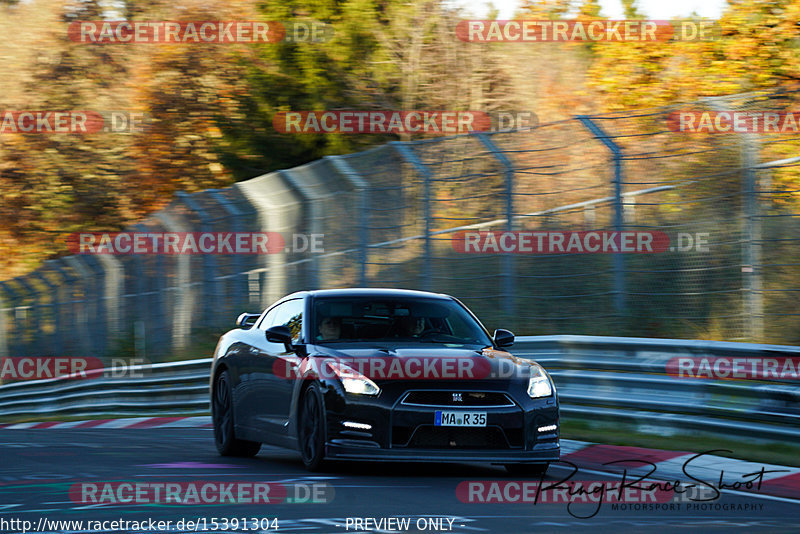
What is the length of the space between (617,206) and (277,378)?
203 inches

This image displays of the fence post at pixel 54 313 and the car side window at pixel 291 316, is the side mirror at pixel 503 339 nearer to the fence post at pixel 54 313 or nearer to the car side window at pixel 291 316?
the car side window at pixel 291 316

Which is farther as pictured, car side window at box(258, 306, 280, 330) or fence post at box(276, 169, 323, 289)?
fence post at box(276, 169, 323, 289)

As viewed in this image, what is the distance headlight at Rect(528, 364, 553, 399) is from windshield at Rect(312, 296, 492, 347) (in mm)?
793

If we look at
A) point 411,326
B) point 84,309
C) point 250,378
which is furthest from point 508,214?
point 84,309

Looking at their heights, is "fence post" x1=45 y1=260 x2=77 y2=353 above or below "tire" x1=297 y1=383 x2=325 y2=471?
below

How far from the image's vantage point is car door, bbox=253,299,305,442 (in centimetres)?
1023

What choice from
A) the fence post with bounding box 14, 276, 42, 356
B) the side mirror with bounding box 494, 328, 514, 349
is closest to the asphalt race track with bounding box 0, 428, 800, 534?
the side mirror with bounding box 494, 328, 514, 349

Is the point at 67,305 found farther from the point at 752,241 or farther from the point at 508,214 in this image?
the point at 752,241

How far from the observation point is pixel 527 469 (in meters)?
9.79

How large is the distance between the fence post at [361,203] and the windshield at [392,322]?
675 cm

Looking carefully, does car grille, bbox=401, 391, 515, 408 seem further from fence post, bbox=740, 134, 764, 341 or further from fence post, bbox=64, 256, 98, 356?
fence post, bbox=64, 256, 98, 356

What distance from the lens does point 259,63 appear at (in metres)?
33.5

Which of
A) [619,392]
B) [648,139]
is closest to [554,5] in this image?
[648,139]

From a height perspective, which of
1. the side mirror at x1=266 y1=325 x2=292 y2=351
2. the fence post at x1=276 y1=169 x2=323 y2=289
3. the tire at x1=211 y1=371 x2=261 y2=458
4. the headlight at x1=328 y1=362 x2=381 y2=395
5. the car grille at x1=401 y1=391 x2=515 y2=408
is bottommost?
the tire at x1=211 y1=371 x2=261 y2=458
